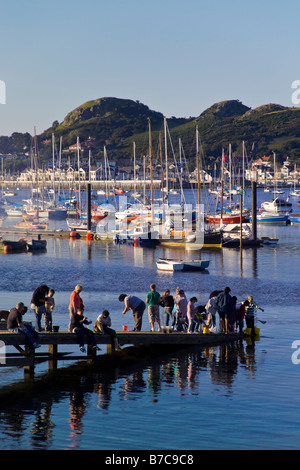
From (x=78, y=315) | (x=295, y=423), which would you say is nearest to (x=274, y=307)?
(x=78, y=315)

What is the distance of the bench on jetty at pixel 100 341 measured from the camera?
21.5 metres

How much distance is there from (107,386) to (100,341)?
260cm

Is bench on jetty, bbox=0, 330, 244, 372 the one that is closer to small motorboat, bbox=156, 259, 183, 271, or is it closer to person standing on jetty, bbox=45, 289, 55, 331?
person standing on jetty, bbox=45, 289, 55, 331

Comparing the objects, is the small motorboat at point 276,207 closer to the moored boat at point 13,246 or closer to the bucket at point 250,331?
the moored boat at point 13,246

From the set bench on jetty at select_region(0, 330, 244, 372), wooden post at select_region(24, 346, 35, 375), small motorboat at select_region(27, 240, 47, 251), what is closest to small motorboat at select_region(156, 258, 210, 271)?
small motorboat at select_region(27, 240, 47, 251)

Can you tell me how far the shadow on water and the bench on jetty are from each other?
1.44ft

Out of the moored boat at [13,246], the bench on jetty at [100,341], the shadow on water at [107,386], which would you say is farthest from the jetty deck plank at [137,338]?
the moored boat at [13,246]

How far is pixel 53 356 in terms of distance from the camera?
23.2 m

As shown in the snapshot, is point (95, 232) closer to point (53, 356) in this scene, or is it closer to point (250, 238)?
point (250, 238)

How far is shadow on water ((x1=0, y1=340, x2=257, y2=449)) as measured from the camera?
683 inches

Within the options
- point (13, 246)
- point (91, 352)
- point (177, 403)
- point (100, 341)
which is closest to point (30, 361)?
point (91, 352)

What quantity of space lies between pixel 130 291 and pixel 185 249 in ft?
83.6

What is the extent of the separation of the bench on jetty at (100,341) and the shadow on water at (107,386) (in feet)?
1.44

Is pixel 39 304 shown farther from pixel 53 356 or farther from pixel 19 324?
pixel 19 324
